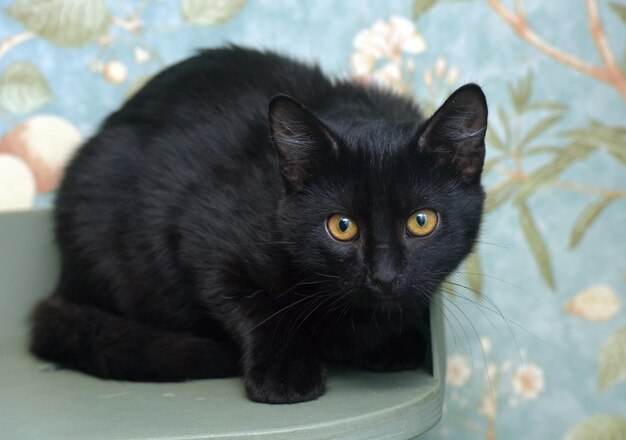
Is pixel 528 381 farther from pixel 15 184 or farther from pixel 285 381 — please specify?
pixel 15 184

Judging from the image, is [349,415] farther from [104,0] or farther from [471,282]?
[104,0]

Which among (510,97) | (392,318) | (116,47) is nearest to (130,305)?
(392,318)

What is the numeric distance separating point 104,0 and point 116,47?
0.10 m

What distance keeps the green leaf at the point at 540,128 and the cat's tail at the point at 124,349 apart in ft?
2.53

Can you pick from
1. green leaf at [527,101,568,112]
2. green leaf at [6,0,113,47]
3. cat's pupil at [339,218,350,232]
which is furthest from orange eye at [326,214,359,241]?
green leaf at [6,0,113,47]

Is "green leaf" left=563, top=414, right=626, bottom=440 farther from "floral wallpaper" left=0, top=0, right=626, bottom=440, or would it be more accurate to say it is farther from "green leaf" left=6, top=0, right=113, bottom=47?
"green leaf" left=6, top=0, right=113, bottom=47

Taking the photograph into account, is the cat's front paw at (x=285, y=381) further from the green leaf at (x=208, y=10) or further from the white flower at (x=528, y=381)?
the green leaf at (x=208, y=10)

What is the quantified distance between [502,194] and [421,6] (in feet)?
1.38

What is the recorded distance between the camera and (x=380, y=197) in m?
1.11

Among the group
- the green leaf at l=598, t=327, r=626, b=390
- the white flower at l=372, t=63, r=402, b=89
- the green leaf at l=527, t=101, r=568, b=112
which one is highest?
the white flower at l=372, t=63, r=402, b=89

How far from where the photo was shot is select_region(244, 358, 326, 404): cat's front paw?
3.60 ft

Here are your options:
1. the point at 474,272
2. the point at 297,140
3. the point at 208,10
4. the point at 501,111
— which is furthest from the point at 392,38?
→ the point at 297,140

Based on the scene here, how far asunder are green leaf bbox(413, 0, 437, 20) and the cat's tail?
0.81 m

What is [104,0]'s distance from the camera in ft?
5.49
